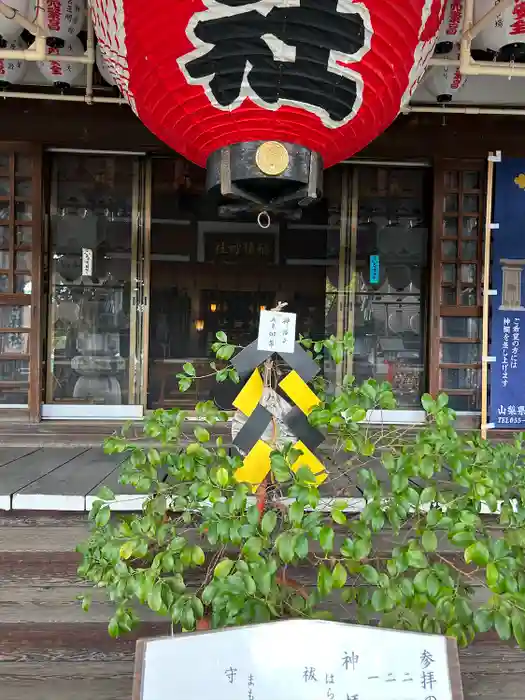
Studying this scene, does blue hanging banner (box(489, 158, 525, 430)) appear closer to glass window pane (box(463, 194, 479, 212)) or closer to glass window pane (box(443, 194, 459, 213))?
glass window pane (box(463, 194, 479, 212))

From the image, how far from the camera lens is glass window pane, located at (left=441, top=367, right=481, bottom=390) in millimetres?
4441

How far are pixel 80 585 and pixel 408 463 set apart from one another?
150cm

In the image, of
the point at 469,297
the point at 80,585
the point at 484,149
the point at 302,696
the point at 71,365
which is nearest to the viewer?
the point at 302,696

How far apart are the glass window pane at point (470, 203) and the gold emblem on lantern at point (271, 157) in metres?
3.34

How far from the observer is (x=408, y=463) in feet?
4.20

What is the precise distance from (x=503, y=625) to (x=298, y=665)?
47 cm

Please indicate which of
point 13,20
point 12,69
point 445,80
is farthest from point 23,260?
point 445,80

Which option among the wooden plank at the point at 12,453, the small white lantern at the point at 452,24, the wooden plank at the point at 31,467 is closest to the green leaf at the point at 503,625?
the wooden plank at the point at 31,467

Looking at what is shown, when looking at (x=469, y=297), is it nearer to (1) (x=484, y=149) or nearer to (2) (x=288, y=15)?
(1) (x=484, y=149)

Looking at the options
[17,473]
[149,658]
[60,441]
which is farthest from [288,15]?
[60,441]

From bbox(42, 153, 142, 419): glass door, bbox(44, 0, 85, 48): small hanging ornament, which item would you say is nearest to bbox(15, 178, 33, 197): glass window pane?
bbox(42, 153, 142, 419): glass door

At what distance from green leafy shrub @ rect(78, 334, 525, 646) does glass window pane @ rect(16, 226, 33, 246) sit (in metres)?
3.34

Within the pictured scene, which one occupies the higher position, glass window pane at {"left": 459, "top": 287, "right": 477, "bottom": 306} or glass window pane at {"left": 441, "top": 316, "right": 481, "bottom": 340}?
glass window pane at {"left": 459, "top": 287, "right": 477, "bottom": 306}

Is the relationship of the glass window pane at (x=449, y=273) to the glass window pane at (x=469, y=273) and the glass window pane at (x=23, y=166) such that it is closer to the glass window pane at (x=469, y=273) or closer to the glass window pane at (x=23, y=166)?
the glass window pane at (x=469, y=273)
